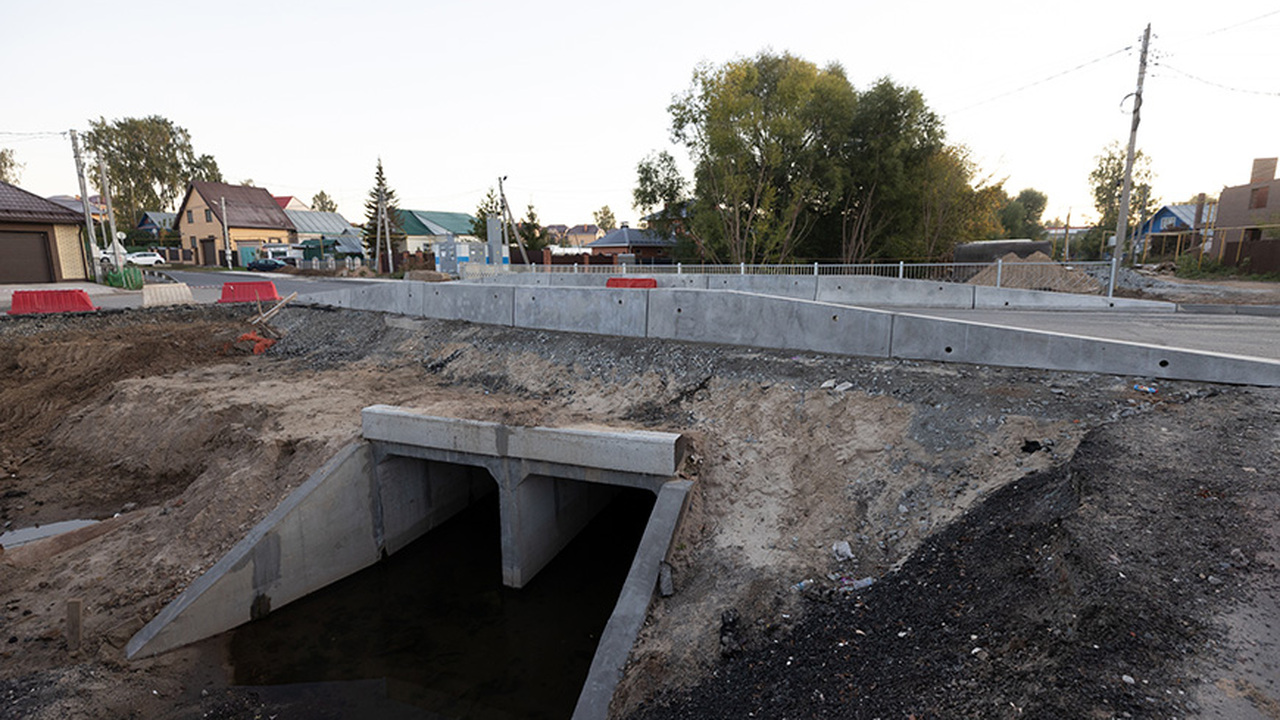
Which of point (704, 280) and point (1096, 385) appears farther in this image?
point (704, 280)

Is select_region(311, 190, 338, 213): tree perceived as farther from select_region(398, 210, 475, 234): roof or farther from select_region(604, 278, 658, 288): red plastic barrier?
select_region(604, 278, 658, 288): red plastic barrier

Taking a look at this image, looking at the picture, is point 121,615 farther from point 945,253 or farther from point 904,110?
point 945,253

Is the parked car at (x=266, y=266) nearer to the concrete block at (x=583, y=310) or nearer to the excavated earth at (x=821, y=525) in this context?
the excavated earth at (x=821, y=525)

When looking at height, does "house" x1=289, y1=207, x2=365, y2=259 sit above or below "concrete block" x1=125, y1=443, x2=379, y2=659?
above

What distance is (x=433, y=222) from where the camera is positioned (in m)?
70.4

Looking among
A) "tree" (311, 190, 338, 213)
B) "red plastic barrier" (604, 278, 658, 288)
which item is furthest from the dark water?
"tree" (311, 190, 338, 213)

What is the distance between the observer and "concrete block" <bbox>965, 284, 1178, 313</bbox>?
1418cm

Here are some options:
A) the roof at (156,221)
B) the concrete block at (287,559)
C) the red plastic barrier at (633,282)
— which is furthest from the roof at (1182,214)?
the roof at (156,221)

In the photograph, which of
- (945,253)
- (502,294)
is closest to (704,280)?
(502,294)

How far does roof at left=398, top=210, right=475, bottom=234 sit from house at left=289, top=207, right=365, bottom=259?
5688mm

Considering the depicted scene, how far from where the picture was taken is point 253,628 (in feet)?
27.2

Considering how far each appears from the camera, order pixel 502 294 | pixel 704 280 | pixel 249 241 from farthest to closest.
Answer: pixel 249 241 < pixel 704 280 < pixel 502 294

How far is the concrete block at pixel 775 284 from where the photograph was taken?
18.3m

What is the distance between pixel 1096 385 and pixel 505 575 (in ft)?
27.8
